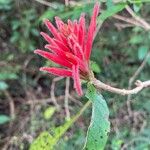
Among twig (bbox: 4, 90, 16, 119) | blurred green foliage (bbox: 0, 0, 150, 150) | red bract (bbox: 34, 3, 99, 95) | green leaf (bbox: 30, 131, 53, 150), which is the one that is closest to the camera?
red bract (bbox: 34, 3, 99, 95)

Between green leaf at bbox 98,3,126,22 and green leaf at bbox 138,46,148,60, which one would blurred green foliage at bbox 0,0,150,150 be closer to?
green leaf at bbox 138,46,148,60

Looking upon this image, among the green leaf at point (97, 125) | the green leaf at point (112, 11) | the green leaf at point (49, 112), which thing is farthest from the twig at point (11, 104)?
the green leaf at point (97, 125)

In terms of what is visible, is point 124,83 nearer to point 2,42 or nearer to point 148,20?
point 148,20

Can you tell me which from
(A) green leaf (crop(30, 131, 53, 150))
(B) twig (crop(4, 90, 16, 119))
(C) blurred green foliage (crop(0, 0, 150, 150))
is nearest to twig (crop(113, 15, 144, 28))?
(C) blurred green foliage (crop(0, 0, 150, 150))

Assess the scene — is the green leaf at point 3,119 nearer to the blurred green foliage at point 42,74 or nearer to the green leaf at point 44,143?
the blurred green foliage at point 42,74

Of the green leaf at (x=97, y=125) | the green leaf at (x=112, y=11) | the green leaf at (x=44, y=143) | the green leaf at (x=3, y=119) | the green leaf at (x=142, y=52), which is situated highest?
the green leaf at (x=112, y=11)

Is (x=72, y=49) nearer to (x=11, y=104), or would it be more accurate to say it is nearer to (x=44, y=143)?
(x=44, y=143)
